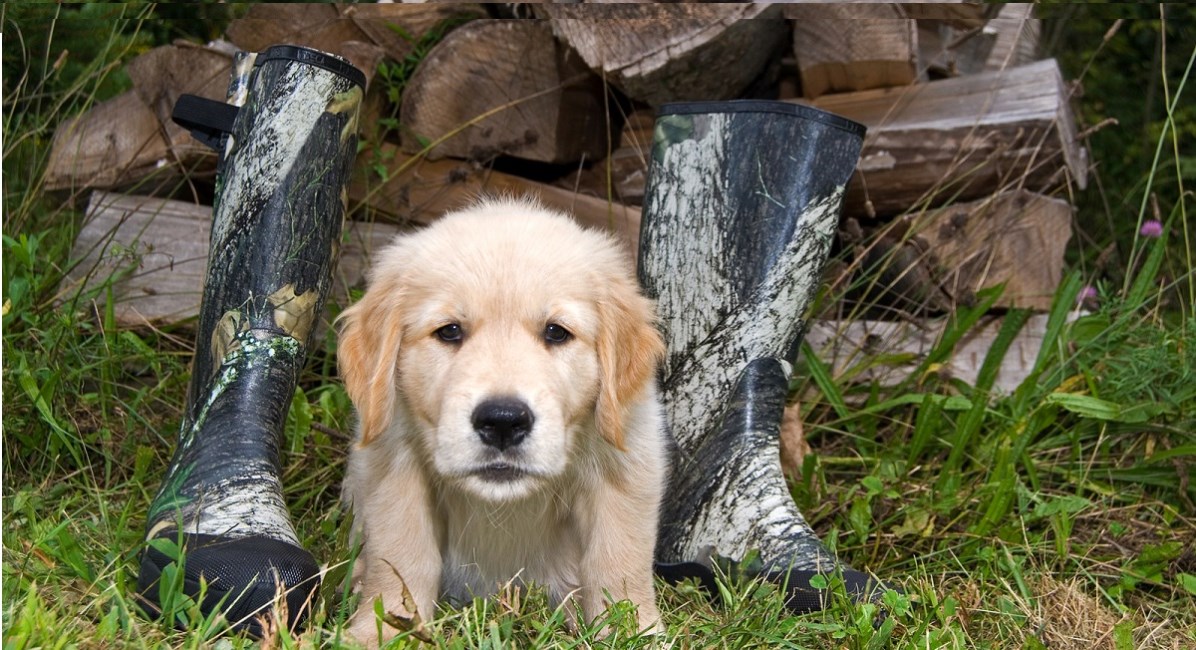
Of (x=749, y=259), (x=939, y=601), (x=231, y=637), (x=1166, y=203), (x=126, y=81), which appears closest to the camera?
(x=231, y=637)

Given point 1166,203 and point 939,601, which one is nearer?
point 939,601

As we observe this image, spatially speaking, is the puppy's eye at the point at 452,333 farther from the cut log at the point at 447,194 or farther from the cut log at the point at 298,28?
the cut log at the point at 298,28

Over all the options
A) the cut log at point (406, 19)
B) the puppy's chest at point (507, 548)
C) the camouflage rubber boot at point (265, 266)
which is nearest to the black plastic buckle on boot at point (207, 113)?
the camouflage rubber boot at point (265, 266)

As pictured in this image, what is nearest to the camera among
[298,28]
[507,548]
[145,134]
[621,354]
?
[621,354]

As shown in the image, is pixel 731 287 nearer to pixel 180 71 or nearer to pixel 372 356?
pixel 372 356

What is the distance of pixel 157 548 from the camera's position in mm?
2387

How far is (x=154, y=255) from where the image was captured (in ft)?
13.2

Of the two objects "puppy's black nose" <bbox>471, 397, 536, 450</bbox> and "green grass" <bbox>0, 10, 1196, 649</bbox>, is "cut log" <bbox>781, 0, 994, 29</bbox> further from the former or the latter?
"puppy's black nose" <bbox>471, 397, 536, 450</bbox>

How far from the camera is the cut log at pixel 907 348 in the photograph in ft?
13.0

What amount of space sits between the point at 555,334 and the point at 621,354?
19cm

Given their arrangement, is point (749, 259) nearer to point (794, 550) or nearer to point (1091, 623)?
point (794, 550)

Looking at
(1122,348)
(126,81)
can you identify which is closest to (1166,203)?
(1122,348)

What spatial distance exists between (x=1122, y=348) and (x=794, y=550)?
5.64 ft

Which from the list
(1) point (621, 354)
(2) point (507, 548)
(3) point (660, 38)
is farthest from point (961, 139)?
(2) point (507, 548)
